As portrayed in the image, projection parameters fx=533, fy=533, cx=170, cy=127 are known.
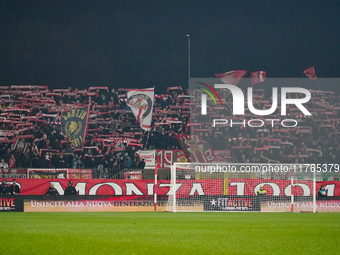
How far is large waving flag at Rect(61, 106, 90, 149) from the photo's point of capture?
33.1m

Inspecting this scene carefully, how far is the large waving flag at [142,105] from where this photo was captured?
3516 cm

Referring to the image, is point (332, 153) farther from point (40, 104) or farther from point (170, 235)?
point (170, 235)

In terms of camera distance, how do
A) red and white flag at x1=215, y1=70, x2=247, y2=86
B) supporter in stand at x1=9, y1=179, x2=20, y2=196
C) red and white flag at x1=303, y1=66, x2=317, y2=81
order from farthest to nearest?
1. red and white flag at x1=303, y1=66, x2=317, y2=81
2. red and white flag at x1=215, y1=70, x2=247, y2=86
3. supporter in stand at x1=9, y1=179, x2=20, y2=196

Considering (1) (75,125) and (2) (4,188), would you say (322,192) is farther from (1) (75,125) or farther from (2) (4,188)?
(1) (75,125)

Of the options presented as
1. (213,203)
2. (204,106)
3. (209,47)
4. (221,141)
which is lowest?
(213,203)

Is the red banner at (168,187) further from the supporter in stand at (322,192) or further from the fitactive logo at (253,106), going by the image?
the fitactive logo at (253,106)

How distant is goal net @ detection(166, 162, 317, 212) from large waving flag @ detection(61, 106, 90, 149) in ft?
39.5

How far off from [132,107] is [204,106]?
4.93 m

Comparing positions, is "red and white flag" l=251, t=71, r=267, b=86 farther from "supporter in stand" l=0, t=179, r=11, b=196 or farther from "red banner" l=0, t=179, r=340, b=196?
"supporter in stand" l=0, t=179, r=11, b=196

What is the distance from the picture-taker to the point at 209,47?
38.5m

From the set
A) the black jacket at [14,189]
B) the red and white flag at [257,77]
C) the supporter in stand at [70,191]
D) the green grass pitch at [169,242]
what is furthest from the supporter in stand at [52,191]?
the red and white flag at [257,77]

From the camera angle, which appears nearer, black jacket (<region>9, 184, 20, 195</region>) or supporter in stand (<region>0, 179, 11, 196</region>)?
supporter in stand (<region>0, 179, 11, 196</region>)

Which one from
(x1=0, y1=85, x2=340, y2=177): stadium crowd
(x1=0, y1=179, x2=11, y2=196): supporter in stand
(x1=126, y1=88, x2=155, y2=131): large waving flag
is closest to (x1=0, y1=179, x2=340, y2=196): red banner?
(x1=0, y1=179, x2=11, y2=196): supporter in stand

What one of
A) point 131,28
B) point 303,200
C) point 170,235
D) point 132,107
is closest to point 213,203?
point 303,200
